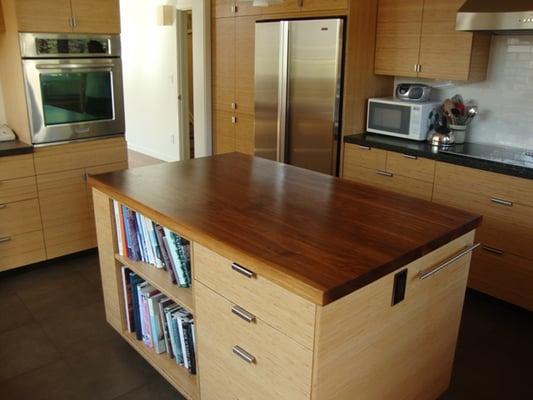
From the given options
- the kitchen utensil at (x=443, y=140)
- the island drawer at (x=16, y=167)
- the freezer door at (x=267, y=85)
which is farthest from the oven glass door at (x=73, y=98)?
the kitchen utensil at (x=443, y=140)

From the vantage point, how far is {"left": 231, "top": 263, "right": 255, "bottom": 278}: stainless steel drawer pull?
5.00 ft

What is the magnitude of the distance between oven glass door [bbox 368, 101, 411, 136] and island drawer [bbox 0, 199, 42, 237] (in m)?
2.57

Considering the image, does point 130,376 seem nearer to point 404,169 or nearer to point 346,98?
point 404,169

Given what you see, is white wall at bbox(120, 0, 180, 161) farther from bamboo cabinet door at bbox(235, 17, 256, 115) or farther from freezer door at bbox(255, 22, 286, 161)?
freezer door at bbox(255, 22, 286, 161)

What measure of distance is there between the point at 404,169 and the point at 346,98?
0.72 meters

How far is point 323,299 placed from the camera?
129 cm

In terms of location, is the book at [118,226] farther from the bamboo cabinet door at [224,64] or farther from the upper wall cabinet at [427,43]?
the bamboo cabinet door at [224,64]

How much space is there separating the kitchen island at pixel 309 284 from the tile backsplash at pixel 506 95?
1763 millimetres

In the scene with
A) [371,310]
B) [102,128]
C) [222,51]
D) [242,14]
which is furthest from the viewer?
[222,51]

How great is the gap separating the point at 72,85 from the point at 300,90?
5.61 feet

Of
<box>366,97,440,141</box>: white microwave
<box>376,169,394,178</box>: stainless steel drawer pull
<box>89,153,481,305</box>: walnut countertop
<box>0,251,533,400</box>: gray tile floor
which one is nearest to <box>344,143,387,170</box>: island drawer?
<box>376,169,394,178</box>: stainless steel drawer pull

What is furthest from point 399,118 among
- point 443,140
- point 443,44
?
point 443,44

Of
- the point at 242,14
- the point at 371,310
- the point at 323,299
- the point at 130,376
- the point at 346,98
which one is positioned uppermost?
the point at 242,14

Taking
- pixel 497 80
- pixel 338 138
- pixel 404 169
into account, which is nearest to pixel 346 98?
pixel 338 138
